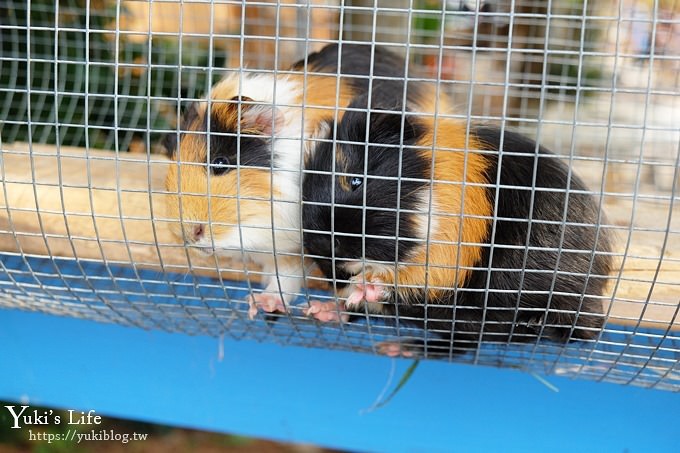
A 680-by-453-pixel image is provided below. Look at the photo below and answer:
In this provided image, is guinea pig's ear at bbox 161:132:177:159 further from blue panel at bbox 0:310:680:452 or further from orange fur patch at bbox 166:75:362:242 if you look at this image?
blue panel at bbox 0:310:680:452

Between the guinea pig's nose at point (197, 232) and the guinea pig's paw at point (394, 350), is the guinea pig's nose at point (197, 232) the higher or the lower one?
the higher one

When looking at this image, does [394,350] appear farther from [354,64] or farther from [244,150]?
[354,64]

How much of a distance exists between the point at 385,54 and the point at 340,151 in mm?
561

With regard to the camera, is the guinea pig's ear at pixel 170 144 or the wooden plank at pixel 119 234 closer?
the wooden plank at pixel 119 234

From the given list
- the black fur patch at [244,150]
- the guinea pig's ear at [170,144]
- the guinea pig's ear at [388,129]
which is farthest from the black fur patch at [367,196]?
the guinea pig's ear at [170,144]

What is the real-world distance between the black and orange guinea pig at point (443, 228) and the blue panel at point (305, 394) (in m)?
0.16

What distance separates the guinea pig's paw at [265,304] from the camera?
867 millimetres

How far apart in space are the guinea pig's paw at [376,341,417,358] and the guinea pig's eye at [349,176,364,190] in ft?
0.82

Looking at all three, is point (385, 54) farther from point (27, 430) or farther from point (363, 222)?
point (27, 430)

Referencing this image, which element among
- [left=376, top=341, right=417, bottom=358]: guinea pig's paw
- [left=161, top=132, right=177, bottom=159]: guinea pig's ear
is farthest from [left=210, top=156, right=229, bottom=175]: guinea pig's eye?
[left=376, top=341, right=417, bottom=358]: guinea pig's paw

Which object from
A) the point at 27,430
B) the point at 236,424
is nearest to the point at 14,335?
the point at 236,424

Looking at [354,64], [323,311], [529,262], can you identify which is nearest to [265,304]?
[323,311]

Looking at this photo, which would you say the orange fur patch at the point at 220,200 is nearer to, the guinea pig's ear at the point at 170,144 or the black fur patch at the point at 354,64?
the guinea pig's ear at the point at 170,144

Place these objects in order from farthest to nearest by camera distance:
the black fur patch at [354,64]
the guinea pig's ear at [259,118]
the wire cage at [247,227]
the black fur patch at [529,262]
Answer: the black fur patch at [354,64], the guinea pig's ear at [259,118], the black fur patch at [529,262], the wire cage at [247,227]
